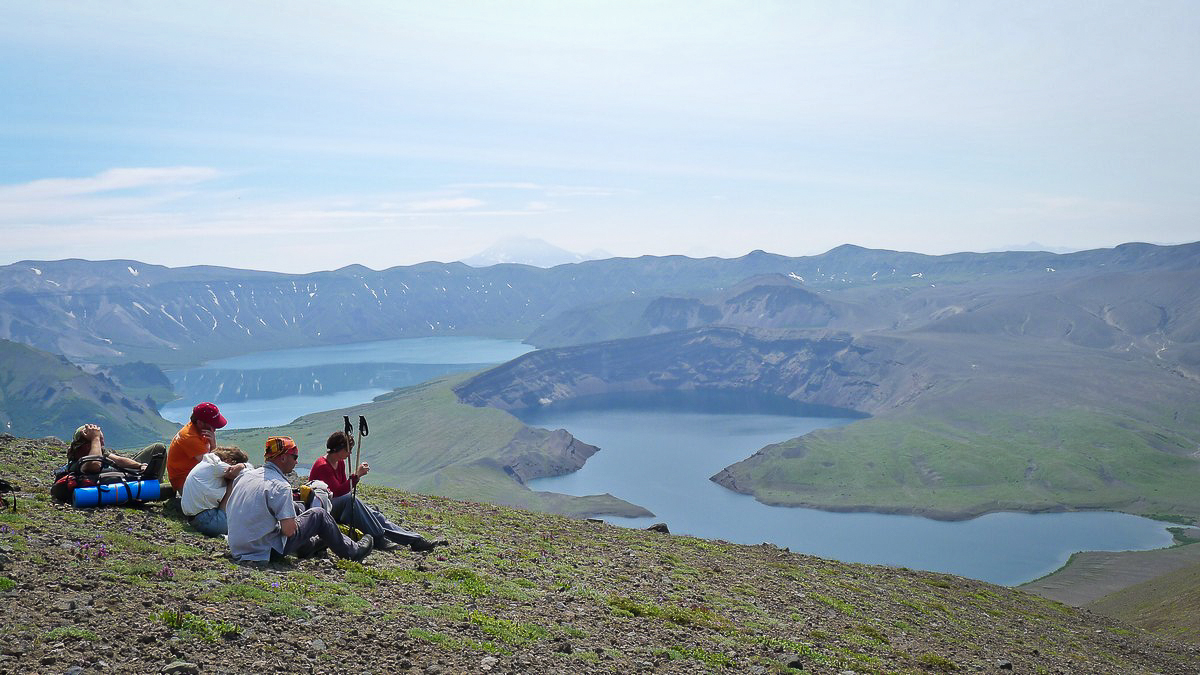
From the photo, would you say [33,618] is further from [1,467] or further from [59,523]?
[1,467]

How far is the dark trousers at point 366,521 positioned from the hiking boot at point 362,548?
1.72 ft

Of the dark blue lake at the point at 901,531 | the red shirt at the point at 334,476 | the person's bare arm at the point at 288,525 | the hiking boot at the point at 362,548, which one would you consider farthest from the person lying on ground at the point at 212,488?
the dark blue lake at the point at 901,531

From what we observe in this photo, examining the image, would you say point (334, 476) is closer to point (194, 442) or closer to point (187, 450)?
point (194, 442)

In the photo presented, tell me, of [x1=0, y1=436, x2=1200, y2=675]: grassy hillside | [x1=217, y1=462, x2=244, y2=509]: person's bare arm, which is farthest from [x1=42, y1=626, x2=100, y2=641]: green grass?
[x1=217, y1=462, x2=244, y2=509]: person's bare arm

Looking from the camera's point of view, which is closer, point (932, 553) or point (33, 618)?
point (33, 618)

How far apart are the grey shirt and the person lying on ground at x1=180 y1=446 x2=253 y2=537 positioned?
1223 mm

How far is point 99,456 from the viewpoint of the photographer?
1706 centimetres

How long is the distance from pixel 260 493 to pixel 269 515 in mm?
573

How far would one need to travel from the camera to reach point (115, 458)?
1745cm

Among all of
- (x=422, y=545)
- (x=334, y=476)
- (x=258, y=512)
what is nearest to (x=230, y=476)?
(x=258, y=512)

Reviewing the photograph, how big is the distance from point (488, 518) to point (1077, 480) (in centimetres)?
18967

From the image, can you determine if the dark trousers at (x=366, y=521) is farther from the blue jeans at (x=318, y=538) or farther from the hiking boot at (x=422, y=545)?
the blue jeans at (x=318, y=538)

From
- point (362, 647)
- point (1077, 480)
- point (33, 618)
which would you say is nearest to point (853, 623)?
point (362, 647)

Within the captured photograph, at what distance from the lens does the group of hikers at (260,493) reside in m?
14.6
